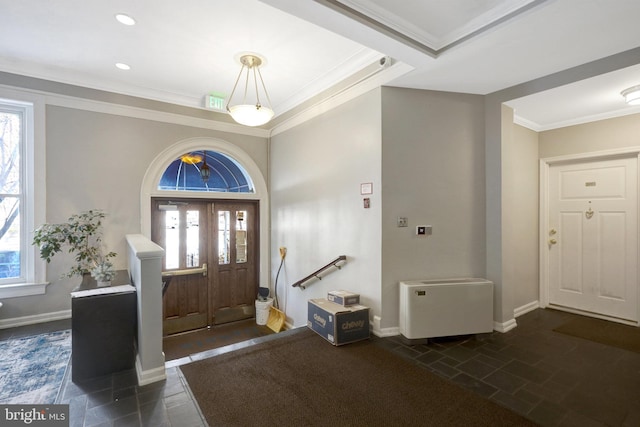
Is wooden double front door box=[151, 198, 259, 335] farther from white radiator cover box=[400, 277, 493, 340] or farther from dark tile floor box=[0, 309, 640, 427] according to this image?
white radiator cover box=[400, 277, 493, 340]

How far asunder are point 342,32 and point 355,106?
124 cm

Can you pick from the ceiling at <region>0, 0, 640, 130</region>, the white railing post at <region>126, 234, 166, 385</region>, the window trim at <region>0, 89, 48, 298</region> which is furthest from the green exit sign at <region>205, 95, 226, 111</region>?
the white railing post at <region>126, 234, 166, 385</region>

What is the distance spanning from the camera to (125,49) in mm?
3146

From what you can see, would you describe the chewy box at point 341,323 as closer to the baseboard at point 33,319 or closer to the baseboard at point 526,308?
the baseboard at point 526,308

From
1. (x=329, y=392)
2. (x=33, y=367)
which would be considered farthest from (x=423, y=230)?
(x=33, y=367)

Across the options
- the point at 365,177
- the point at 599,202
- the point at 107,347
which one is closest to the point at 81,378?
the point at 107,347

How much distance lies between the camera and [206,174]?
4.97 metres

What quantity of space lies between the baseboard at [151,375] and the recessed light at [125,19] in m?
3.04

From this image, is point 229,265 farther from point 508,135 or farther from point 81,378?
point 508,135

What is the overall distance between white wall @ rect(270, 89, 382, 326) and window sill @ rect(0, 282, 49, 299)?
3171 mm

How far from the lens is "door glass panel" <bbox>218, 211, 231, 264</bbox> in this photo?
508cm

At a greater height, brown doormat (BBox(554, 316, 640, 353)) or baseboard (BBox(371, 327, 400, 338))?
baseboard (BBox(371, 327, 400, 338))
